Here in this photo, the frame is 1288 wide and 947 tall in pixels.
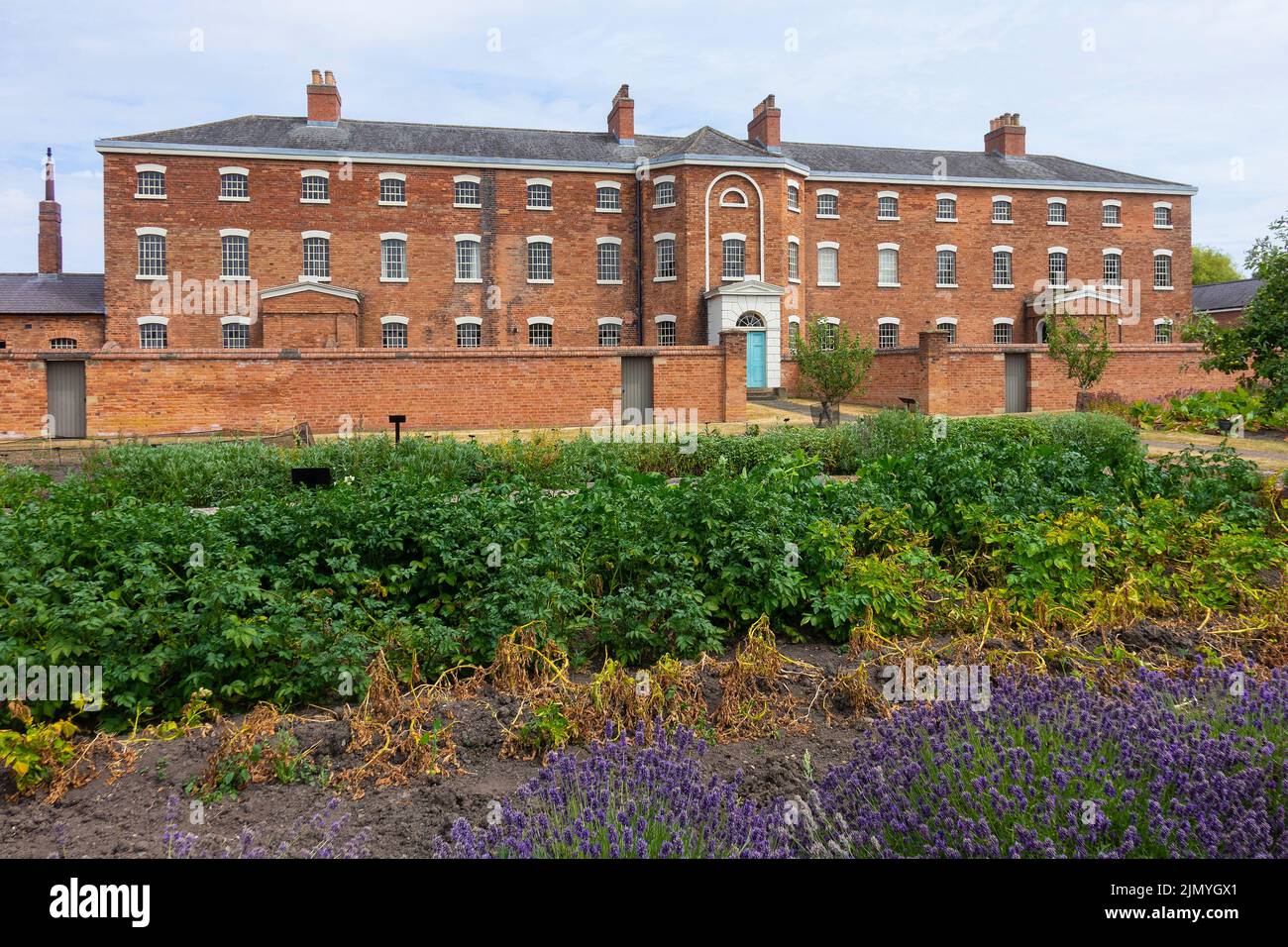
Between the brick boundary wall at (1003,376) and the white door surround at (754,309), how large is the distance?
22.2 ft

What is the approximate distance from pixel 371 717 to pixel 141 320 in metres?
34.5

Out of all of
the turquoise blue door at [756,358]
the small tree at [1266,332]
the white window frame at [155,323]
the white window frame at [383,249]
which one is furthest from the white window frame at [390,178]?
the small tree at [1266,332]

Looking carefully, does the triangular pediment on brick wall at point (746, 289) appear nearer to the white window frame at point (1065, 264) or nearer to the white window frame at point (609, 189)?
the white window frame at point (609, 189)

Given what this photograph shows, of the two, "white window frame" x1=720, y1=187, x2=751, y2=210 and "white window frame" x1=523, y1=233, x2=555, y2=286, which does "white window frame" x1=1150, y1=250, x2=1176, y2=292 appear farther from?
"white window frame" x1=523, y1=233, x2=555, y2=286

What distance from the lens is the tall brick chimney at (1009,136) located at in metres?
43.2

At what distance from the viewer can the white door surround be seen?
34.6m

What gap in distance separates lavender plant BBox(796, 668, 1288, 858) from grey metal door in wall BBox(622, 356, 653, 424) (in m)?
21.6

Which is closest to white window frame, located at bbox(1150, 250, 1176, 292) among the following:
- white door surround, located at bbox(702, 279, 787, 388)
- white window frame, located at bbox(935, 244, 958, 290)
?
white window frame, located at bbox(935, 244, 958, 290)

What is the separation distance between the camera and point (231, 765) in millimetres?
3955

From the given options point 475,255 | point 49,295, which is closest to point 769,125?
point 475,255

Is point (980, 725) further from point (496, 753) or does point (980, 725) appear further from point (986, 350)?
point (986, 350)

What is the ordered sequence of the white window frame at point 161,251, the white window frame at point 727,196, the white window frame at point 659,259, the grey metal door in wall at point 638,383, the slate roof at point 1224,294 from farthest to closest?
the slate roof at point 1224,294
the white window frame at point 659,259
the white window frame at point 727,196
the white window frame at point 161,251
the grey metal door in wall at point 638,383

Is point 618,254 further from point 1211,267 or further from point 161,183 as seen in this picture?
point 1211,267

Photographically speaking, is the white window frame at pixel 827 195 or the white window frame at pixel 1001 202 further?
the white window frame at pixel 1001 202
